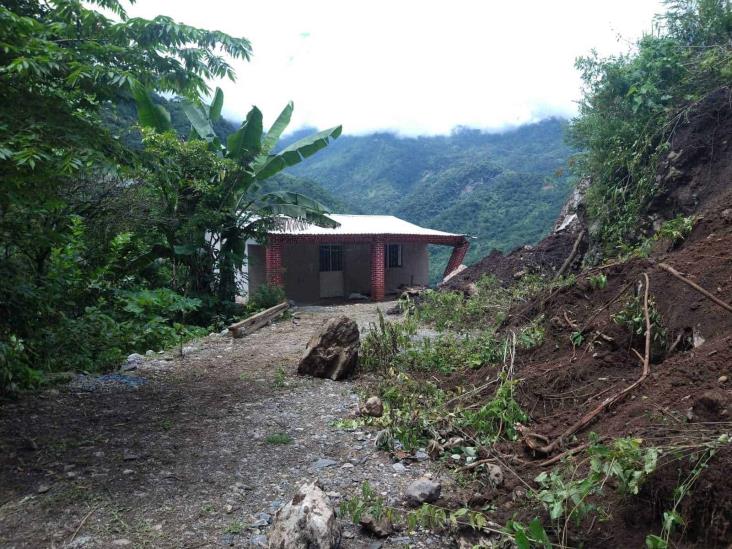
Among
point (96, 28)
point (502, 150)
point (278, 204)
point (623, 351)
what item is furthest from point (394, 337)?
point (502, 150)

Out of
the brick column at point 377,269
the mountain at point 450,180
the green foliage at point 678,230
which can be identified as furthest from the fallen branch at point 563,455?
the brick column at point 377,269

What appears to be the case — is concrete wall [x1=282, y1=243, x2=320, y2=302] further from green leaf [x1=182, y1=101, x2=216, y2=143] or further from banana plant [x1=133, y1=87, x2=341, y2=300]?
green leaf [x1=182, y1=101, x2=216, y2=143]

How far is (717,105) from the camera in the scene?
7.99 meters

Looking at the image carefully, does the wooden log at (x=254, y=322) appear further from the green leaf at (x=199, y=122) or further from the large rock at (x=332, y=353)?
the green leaf at (x=199, y=122)

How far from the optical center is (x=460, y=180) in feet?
154

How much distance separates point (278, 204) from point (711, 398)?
11340mm

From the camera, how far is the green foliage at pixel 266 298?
1318 centimetres

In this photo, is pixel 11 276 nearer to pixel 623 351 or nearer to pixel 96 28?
pixel 96 28

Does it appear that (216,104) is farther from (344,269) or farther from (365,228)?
(344,269)

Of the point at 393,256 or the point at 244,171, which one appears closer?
the point at 244,171

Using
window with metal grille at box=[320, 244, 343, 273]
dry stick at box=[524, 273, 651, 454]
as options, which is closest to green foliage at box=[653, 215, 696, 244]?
dry stick at box=[524, 273, 651, 454]

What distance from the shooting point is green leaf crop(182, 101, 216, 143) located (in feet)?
42.4

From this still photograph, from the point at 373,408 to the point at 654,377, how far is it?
2.46 m

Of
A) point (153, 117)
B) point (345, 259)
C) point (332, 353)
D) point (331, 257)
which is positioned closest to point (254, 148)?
point (153, 117)
